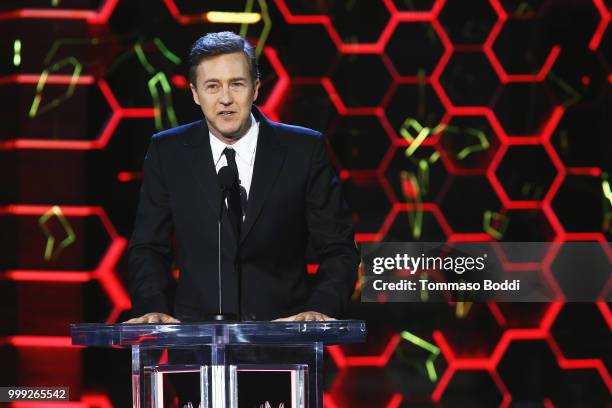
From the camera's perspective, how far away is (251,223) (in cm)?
262

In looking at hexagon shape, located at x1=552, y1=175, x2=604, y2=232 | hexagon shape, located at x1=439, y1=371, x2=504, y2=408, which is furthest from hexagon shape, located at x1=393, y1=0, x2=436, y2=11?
hexagon shape, located at x1=439, y1=371, x2=504, y2=408

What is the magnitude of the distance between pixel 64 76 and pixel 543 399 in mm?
2182

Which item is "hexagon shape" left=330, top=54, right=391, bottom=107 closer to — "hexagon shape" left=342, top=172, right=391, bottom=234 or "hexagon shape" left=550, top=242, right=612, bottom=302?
"hexagon shape" left=342, top=172, right=391, bottom=234

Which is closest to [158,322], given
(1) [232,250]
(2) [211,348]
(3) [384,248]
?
(2) [211,348]

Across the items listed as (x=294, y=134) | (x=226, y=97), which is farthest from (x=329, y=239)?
(x=226, y=97)

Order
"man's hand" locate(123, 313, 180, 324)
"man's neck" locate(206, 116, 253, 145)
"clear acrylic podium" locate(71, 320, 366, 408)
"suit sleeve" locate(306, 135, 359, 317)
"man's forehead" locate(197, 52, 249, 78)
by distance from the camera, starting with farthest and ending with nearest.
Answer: "man's neck" locate(206, 116, 253, 145), "man's forehead" locate(197, 52, 249, 78), "suit sleeve" locate(306, 135, 359, 317), "man's hand" locate(123, 313, 180, 324), "clear acrylic podium" locate(71, 320, 366, 408)

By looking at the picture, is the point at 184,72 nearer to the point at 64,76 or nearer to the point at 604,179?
the point at 64,76

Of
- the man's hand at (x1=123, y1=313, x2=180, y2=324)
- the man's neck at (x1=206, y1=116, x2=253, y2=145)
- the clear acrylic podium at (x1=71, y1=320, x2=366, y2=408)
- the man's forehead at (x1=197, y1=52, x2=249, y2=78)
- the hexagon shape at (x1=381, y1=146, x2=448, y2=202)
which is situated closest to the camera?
the clear acrylic podium at (x1=71, y1=320, x2=366, y2=408)

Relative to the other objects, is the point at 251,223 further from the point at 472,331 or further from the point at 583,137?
the point at 583,137

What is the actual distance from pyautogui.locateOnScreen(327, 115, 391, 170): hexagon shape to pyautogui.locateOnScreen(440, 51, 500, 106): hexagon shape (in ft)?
1.00

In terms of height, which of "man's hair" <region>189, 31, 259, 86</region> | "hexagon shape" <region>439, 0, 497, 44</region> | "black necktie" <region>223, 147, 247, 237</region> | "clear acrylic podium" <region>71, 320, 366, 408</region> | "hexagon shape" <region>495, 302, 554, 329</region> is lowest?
"clear acrylic podium" <region>71, 320, 366, 408</region>

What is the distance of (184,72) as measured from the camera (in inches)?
149

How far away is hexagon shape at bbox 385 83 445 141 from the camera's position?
149 inches

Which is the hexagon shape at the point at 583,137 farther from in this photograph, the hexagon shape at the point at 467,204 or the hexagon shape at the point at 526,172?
the hexagon shape at the point at 467,204
